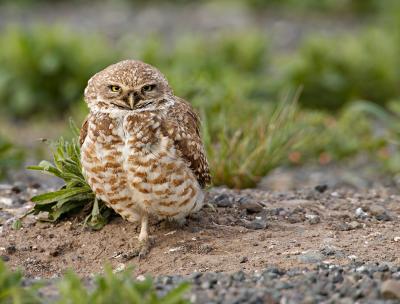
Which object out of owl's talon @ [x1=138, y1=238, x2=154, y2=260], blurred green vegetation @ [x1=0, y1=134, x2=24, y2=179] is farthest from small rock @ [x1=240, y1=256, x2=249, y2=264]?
blurred green vegetation @ [x1=0, y1=134, x2=24, y2=179]

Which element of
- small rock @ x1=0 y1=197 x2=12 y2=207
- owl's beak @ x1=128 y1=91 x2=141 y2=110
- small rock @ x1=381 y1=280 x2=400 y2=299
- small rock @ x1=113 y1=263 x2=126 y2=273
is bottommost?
small rock @ x1=113 y1=263 x2=126 y2=273

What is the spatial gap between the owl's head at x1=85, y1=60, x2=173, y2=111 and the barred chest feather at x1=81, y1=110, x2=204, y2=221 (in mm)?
63

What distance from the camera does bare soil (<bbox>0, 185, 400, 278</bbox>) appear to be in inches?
217

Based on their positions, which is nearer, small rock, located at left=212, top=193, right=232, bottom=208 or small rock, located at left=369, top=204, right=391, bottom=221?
small rock, located at left=369, top=204, right=391, bottom=221

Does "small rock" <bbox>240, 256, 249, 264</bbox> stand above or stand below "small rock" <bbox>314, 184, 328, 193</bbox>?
above

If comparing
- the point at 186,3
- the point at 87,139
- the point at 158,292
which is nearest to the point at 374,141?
the point at 87,139

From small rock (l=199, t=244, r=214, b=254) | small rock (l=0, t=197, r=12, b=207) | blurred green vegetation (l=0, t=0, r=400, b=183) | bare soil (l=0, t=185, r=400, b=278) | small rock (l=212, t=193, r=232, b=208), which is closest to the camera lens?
bare soil (l=0, t=185, r=400, b=278)

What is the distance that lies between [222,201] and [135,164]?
1.36 meters

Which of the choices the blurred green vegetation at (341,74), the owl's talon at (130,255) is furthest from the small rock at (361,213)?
the blurred green vegetation at (341,74)

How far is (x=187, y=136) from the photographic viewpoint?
5.82m

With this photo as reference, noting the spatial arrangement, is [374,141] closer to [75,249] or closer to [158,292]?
[75,249]

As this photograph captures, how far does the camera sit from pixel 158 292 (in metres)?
4.66

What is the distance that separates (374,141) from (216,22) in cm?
784

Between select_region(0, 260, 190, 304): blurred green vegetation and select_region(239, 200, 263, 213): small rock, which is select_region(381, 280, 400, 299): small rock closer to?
select_region(0, 260, 190, 304): blurred green vegetation
